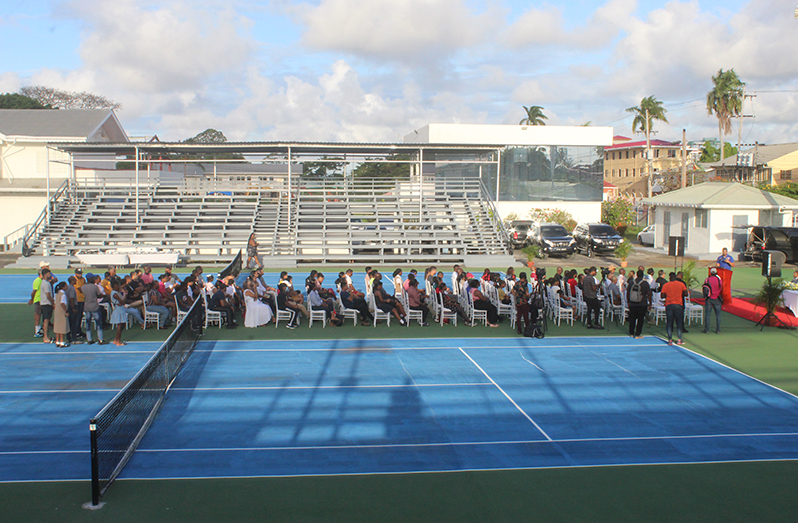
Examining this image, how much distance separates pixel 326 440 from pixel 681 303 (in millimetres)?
9735

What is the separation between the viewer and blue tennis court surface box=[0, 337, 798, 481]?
852cm

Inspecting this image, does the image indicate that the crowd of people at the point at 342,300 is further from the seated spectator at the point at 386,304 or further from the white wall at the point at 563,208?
the white wall at the point at 563,208

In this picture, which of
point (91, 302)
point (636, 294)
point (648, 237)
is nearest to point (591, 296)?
point (636, 294)

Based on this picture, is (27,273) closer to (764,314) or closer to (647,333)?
(647,333)

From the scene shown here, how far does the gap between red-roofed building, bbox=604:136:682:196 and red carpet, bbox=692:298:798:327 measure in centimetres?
5714

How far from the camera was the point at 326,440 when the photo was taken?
29.9 ft

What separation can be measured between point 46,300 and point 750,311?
1974 cm

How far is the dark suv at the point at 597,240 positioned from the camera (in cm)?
3569

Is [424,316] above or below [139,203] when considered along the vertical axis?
below

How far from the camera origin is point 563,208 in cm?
4856

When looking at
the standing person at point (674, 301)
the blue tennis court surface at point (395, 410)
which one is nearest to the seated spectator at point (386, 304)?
the blue tennis court surface at point (395, 410)

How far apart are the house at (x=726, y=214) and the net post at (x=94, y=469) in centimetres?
3313

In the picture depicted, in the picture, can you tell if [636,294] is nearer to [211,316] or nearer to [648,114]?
[211,316]

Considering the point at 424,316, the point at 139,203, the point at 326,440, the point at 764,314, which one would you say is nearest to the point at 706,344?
the point at 764,314
